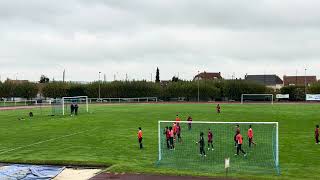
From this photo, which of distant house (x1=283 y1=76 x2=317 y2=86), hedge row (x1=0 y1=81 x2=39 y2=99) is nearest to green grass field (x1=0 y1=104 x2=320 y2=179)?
hedge row (x1=0 y1=81 x2=39 y2=99)

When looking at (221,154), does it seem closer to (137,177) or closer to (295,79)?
(137,177)

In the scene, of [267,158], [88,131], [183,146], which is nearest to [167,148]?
[183,146]

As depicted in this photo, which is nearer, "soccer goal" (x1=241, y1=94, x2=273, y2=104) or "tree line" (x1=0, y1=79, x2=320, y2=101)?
"soccer goal" (x1=241, y1=94, x2=273, y2=104)

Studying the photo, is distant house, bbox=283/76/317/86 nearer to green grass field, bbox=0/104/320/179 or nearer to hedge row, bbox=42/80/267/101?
hedge row, bbox=42/80/267/101

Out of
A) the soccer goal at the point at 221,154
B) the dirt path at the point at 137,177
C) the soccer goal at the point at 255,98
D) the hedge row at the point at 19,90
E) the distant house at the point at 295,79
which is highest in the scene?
the distant house at the point at 295,79

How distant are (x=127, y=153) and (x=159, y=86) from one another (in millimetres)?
94701

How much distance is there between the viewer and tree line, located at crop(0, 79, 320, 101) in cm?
11844

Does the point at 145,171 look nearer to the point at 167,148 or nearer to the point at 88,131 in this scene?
the point at 167,148

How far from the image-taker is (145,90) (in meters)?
122

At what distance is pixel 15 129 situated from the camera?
44.7 m

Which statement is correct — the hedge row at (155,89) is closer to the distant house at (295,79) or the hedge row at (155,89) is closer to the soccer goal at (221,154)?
the distant house at (295,79)

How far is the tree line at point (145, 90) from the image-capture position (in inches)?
4663

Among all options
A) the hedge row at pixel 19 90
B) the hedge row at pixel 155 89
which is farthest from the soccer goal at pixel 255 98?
the hedge row at pixel 19 90

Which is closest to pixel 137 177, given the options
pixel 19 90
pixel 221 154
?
pixel 221 154
